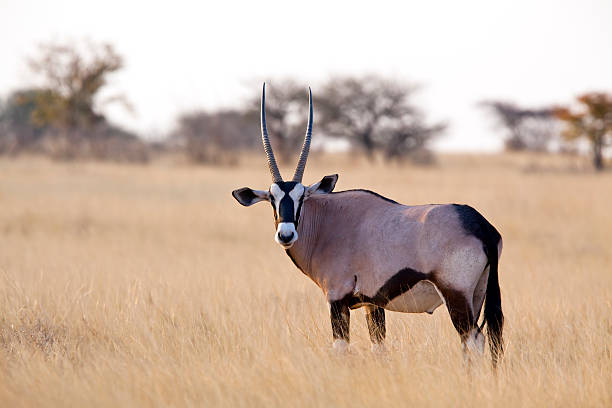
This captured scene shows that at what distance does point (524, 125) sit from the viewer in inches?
2240

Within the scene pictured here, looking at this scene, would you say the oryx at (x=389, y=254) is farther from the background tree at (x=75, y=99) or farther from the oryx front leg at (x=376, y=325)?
the background tree at (x=75, y=99)

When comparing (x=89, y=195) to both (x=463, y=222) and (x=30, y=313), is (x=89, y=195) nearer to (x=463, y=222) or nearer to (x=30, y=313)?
(x=30, y=313)

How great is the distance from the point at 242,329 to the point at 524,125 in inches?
2143

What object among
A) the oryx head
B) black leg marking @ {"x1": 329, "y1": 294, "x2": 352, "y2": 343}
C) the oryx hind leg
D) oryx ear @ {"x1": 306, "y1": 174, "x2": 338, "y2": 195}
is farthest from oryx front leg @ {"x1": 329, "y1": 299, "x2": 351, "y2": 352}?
oryx ear @ {"x1": 306, "y1": 174, "x2": 338, "y2": 195}

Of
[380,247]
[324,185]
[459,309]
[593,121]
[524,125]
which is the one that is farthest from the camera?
→ [524,125]

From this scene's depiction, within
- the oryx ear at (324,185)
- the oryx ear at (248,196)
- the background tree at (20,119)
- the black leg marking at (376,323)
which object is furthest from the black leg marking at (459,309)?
the background tree at (20,119)

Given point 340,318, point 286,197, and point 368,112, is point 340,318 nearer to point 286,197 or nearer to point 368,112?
point 286,197

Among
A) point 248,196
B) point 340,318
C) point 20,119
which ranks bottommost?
point 340,318

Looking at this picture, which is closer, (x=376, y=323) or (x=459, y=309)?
(x=459, y=309)

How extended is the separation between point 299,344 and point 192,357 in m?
0.88

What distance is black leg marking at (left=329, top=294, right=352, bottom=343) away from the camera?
5.04 m

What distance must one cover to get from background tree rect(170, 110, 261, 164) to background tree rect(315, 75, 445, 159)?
5317 millimetres

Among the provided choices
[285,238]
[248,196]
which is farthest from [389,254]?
[248,196]

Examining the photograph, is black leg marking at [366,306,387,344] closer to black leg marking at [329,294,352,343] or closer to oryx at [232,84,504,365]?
oryx at [232,84,504,365]
